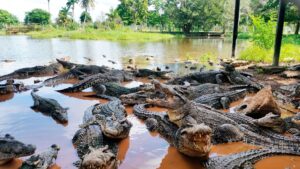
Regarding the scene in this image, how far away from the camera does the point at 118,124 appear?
14.5 feet

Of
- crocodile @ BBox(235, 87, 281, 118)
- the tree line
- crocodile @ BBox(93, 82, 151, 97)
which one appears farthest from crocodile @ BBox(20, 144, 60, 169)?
the tree line

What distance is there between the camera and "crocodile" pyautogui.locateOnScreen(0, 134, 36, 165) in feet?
11.7

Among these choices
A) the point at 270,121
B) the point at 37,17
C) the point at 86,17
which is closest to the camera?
the point at 270,121

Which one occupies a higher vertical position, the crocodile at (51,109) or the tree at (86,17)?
the tree at (86,17)

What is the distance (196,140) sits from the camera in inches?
136

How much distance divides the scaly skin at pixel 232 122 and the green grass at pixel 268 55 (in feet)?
30.7

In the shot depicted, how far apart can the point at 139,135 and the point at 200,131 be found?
168cm

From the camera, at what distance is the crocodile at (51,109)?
5500 mm

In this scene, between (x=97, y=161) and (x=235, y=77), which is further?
(x=235, y=77)

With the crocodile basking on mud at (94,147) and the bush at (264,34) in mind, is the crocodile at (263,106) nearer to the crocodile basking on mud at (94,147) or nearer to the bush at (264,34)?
the crocodile basking on mud at (94,147)

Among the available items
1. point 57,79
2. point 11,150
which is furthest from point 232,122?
point 57,79

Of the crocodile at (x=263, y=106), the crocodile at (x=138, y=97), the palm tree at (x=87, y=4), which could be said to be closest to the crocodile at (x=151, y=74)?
the crocodile at (x=138, y=97)

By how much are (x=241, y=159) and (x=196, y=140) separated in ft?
1.84

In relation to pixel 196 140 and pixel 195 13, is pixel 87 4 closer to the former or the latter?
pixel 195 13
